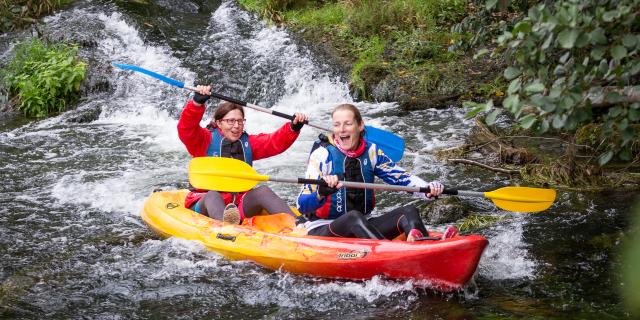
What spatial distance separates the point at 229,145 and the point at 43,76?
521cm

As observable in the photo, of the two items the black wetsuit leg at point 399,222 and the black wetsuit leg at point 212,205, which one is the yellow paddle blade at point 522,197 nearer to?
the black wetsuit leg at point 399,222

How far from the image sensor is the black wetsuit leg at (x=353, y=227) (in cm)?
422

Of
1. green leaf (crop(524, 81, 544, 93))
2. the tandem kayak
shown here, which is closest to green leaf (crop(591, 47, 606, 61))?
green leaf (crop(524, 81, 544, 93))

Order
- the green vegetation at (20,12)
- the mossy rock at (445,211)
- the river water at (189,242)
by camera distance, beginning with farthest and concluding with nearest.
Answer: the green vegetation at (20,12)
the mossy rock at (445,211)
the river water at (189,242)

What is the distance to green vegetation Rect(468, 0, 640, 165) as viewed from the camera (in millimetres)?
2488

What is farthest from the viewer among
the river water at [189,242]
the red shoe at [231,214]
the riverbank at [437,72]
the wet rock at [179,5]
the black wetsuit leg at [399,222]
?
the wet rock at [179,5]

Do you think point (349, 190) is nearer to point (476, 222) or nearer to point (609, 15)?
point (476, 222)

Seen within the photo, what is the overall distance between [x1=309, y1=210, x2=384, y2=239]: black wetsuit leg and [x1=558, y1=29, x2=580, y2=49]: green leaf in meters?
1.99

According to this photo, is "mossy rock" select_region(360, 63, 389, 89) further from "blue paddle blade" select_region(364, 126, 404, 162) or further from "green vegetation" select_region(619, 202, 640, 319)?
A: "green vegetation" select_region(619, 202, 640, 319)

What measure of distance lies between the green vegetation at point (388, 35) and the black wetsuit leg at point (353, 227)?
4552 millimetres

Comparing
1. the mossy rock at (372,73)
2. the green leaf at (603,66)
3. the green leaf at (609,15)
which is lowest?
the mossy rock at (372,73)

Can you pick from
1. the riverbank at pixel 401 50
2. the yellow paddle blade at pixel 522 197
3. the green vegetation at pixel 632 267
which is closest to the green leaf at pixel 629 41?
the green vegetation at pixel 632 267

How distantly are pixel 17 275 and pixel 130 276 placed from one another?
2.32 ft

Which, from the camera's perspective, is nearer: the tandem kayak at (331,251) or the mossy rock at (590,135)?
the tandem kayak at (331,251)
